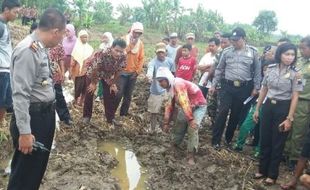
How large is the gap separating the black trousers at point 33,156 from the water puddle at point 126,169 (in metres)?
1.73

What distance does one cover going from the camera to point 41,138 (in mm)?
3219

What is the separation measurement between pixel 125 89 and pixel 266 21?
31129mm

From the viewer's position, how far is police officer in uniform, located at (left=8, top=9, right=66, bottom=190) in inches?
114

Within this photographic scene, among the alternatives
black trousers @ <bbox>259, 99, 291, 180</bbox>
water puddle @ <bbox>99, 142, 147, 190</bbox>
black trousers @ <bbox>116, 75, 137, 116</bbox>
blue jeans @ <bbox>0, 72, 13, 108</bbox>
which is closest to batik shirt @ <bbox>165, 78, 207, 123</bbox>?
black trousers @ <bbox>259, 99, 291, 180</bbox>

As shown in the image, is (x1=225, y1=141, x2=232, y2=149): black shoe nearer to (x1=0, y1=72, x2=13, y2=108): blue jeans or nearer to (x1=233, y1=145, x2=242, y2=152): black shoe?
(x1=233, y1=145, x2=242, y2=152): black shoe

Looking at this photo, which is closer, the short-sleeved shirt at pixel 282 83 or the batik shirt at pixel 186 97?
the short-sleeved shirt at pixel 282 83

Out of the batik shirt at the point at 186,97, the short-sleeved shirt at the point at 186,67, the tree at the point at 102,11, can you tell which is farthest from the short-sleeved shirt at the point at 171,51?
the tree at the point at 102,11

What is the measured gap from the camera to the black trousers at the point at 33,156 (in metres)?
3.15

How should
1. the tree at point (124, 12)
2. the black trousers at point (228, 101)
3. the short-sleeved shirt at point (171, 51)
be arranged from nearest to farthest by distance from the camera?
the black trousers at point (228, 101), the short-sleeved shirt at point (171, 51), the tree at point (124, 12)

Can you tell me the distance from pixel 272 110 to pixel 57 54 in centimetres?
360

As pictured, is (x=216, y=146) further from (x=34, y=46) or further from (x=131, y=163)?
(x=34, y=46)

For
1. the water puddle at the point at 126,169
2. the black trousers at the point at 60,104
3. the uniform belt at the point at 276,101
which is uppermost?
the uniform belt at the point at 276,101

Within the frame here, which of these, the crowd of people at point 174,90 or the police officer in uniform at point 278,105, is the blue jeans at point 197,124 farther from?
the police officer in uniform at point 278,105

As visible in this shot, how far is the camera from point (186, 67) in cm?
709
